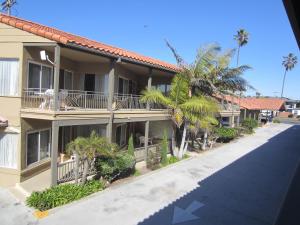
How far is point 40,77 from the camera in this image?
1341cm

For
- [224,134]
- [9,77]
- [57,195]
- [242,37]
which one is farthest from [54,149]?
[242,37]

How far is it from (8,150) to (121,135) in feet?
25.9

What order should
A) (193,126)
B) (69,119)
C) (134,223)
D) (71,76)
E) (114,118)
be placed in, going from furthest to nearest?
(193,126) → (71,76) → (114,118) → (69,119) → (134,223)

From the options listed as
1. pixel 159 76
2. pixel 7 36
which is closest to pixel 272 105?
pixel 159 76

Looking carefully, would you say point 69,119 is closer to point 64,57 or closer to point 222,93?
point 64,57

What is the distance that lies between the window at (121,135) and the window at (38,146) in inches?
204

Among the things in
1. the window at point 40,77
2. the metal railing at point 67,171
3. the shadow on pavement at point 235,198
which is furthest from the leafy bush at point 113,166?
the window at point 40,77

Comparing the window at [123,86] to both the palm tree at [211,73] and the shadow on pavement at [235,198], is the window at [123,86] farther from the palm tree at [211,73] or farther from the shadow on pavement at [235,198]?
the shadow on pavement at [235,198]

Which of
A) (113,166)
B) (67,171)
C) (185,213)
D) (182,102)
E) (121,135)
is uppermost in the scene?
(182,102)

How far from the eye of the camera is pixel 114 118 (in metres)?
14.8

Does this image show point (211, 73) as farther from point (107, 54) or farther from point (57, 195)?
point (57, 195)

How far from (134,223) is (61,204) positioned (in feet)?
9.35

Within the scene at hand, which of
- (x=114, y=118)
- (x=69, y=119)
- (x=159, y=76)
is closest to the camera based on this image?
(x=69, y=119)

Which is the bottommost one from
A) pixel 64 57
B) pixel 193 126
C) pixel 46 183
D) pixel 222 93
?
pixel 46 183
